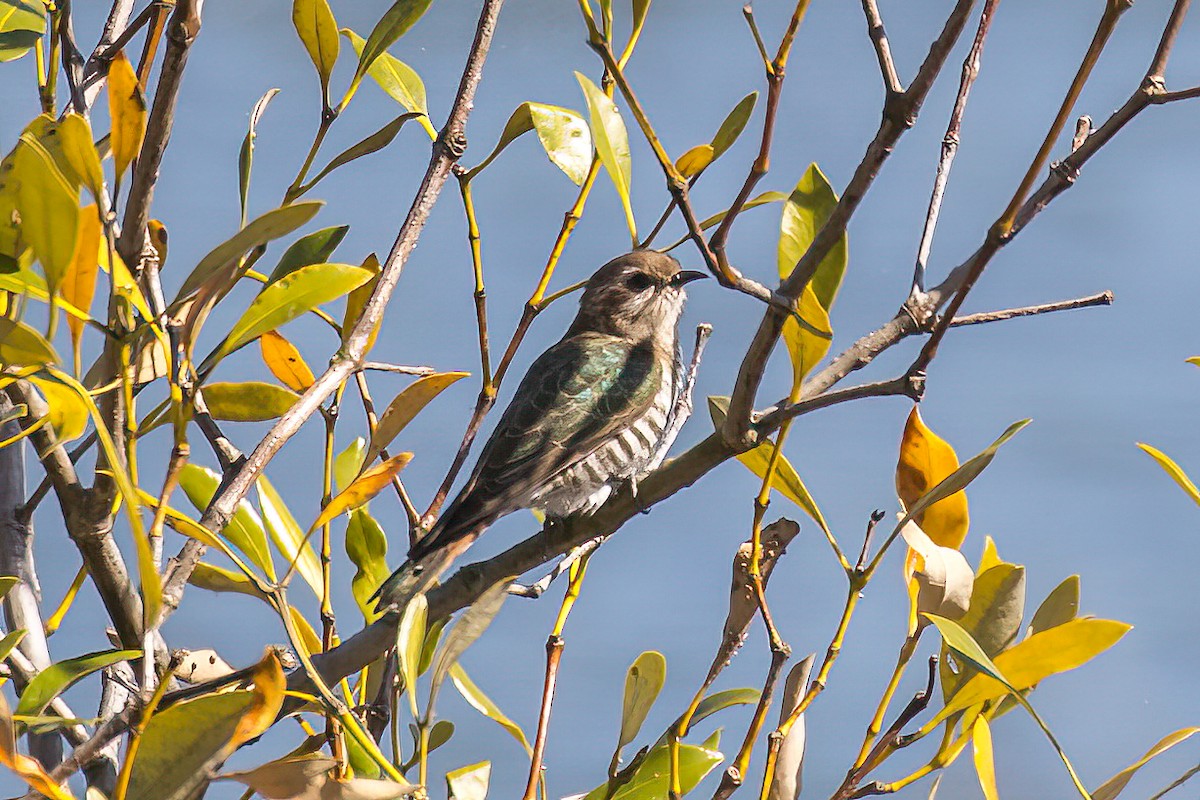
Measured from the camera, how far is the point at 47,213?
944 millimetres

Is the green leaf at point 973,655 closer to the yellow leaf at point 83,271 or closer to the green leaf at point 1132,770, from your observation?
the green leaf at point 1132,770

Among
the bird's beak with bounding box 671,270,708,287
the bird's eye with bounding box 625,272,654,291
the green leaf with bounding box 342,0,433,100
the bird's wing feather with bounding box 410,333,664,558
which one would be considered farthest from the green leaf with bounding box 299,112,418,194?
the bird's eye with bounding box 625,272,654,291

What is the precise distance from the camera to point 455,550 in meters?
2.17

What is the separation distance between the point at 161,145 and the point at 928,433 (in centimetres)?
76

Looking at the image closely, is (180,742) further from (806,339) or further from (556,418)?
(556,418)

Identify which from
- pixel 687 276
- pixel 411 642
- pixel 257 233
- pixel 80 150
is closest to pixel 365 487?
pixel 411 642

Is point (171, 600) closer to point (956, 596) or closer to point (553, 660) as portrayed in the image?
point (553, 660)

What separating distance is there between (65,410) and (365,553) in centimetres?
59

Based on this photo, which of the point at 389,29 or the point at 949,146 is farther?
the point at 389,29

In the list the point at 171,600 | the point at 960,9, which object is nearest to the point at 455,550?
the point at 171,600

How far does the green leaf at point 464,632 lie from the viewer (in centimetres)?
107

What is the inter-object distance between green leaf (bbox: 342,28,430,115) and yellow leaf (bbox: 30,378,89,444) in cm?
66

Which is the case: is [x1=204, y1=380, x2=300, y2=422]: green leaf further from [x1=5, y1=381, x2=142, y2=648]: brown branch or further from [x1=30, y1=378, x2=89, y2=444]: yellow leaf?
[x1=30, y1=378, x2=89, y2=444]: yellow leaf

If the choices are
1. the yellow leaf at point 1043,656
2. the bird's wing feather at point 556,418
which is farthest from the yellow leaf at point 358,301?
the bird's wing feather at point 556,418
